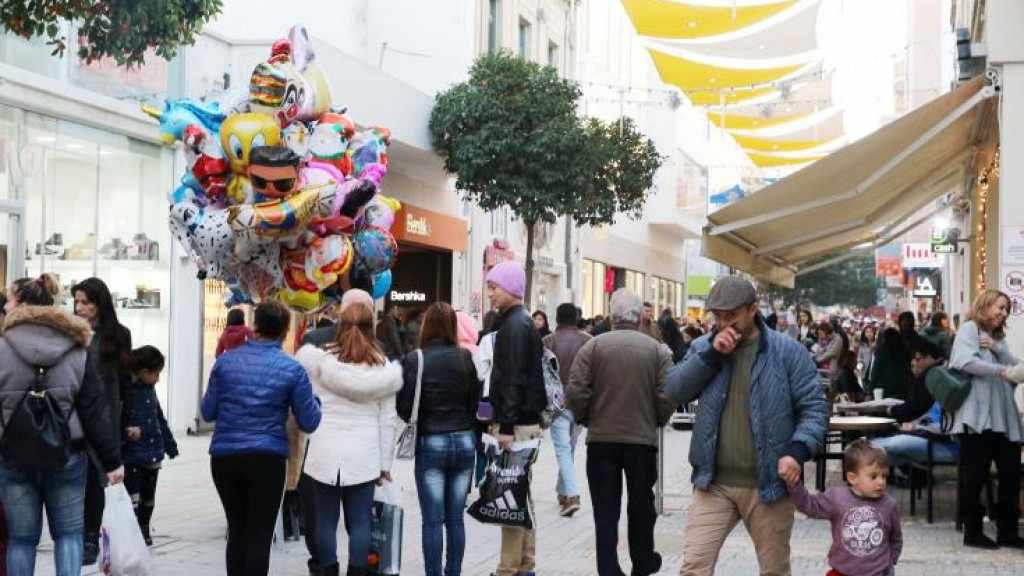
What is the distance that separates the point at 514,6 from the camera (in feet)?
106

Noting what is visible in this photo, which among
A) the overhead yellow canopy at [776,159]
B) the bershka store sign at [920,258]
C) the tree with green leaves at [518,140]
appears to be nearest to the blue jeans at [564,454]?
the tree with green leaves at [518,140]

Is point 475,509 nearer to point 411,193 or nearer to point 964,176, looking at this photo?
point 964,176

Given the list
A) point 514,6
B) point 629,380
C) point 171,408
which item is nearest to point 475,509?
point 629,380

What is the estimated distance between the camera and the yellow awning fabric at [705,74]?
29.7 metres

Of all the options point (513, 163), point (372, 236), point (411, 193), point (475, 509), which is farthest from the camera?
point (411, 193)

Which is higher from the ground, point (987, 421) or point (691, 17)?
point (691, 17)

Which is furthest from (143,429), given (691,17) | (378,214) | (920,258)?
(920,258)

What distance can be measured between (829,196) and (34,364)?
10.3 meters

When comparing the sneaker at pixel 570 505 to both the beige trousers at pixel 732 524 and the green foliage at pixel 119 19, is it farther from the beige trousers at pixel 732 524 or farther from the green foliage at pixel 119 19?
the beige trousers at pixel 732 524

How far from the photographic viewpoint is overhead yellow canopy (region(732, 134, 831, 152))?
135 ft

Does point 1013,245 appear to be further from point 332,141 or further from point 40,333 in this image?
point 40,333

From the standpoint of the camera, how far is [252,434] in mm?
7203

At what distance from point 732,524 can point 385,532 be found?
241cm

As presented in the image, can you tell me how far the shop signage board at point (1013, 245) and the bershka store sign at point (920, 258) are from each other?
112 feet
